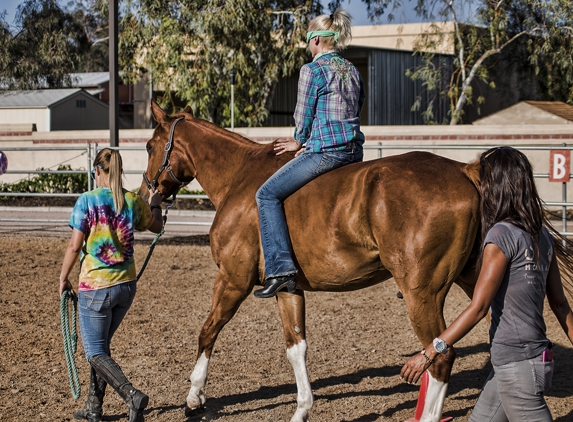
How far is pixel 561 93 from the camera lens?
90.2ft

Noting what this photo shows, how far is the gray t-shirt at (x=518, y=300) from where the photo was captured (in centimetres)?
306

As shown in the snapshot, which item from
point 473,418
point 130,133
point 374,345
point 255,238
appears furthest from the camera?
point 130,133

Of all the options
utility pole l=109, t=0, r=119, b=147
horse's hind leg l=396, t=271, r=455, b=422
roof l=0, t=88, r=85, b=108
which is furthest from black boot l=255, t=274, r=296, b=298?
roof l=0, t=88, r=85, b=108

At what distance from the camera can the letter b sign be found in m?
10.4

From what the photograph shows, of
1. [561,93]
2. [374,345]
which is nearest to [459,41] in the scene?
[561,93]

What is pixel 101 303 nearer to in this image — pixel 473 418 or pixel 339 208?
pixel 339 208

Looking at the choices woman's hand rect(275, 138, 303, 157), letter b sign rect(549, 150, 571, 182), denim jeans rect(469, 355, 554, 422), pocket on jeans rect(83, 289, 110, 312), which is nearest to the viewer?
denim jeans rect(469, 355, 554, 422)

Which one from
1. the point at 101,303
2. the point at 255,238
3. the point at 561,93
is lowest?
the point at 101,303

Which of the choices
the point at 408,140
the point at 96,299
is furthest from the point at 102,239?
the point at 408,140

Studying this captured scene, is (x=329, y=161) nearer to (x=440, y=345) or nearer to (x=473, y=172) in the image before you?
(x=473, y=172)

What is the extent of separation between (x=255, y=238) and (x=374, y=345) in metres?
2.44

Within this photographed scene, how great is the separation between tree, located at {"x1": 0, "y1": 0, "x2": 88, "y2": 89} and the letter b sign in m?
29.6

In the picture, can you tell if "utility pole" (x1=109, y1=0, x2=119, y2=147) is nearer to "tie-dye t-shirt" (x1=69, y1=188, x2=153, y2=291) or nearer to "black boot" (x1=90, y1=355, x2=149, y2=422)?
"tie-dye t-shirt" (x1=69, y1=188, x2=153, y2=291)

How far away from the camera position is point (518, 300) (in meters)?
3.09
